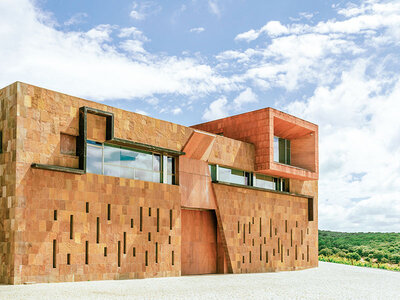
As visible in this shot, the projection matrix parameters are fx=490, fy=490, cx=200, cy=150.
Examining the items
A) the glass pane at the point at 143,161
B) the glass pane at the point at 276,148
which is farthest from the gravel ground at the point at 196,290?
the glass pane at the point at 276,148

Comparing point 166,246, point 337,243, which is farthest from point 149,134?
point 337,243

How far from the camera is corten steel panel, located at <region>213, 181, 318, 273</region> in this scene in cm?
2914

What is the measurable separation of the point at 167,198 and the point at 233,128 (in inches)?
383

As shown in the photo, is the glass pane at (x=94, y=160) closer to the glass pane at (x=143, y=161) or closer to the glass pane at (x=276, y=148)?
the glass pane at (x=143, y=161)

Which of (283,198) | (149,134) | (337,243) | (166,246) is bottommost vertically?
(337,243)

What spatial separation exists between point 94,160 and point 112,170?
1.09m

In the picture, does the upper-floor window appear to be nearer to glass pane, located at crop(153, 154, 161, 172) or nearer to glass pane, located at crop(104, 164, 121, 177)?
glass pane, located at crop(153, 154, 161, 172)

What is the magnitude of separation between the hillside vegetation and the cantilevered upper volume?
17.4 meters

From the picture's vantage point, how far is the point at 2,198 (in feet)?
65.5

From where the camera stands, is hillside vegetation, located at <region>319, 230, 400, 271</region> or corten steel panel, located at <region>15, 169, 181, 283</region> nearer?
corten steel panel, located at <region>15, 169, 181, 283</region>

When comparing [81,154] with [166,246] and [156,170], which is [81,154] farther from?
[166,246]

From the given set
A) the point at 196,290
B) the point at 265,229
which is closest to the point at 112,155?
the point at 196,290

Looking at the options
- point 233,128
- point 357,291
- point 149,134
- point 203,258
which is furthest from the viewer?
point 233,128

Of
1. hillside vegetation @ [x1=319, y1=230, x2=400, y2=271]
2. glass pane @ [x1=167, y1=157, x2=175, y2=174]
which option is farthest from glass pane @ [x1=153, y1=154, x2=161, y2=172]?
hillside vegetation @ [x1=319, y1=230, x2=400, y2=271]
